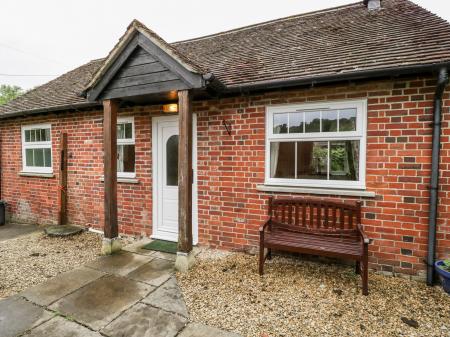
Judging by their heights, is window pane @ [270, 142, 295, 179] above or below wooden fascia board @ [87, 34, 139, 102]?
below

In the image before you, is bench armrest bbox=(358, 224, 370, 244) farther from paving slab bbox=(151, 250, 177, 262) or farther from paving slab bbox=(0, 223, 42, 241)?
paving slab bbox=(0, 223, 42, 241)

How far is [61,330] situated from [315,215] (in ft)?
12.1

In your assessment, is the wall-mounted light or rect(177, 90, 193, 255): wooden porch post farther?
the wall-mounted light

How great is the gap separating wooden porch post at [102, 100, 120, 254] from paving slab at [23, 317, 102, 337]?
6.39 ft

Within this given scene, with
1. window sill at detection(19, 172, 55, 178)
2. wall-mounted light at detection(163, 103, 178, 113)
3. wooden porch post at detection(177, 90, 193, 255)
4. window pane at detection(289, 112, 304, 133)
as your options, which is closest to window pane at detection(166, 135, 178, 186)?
wall-mounted light at detection(163, 103, 178, 113)

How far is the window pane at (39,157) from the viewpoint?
7.04 metres

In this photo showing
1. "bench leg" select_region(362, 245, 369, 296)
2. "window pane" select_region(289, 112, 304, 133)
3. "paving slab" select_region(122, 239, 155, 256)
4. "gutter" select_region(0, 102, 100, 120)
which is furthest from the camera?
"gutter" select_region(0, 102, 100, 120)

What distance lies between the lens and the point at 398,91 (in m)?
3.50

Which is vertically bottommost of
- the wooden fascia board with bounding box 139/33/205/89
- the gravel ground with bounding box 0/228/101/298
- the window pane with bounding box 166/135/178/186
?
the gravel ground with bounding box 0/228/101/298

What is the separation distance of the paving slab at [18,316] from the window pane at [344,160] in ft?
14.3

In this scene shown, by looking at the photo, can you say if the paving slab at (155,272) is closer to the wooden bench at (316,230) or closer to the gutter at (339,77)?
the wooden bench at (316,230)

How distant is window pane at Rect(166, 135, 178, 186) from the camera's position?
5.25 meters

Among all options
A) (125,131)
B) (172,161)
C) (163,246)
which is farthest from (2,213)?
(172,161)

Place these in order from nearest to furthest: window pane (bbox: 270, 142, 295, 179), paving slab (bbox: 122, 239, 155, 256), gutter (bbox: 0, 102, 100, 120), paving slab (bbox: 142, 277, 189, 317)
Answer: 1. paving slab (bbox: 142, 277, 189, 317)
2. window pane (bbox: 270, 142, 295, 179)
3. paving slab (bbox: 122, 239, 155, 256)
4. gutter (bbox: 0, 102, 100, 120)
